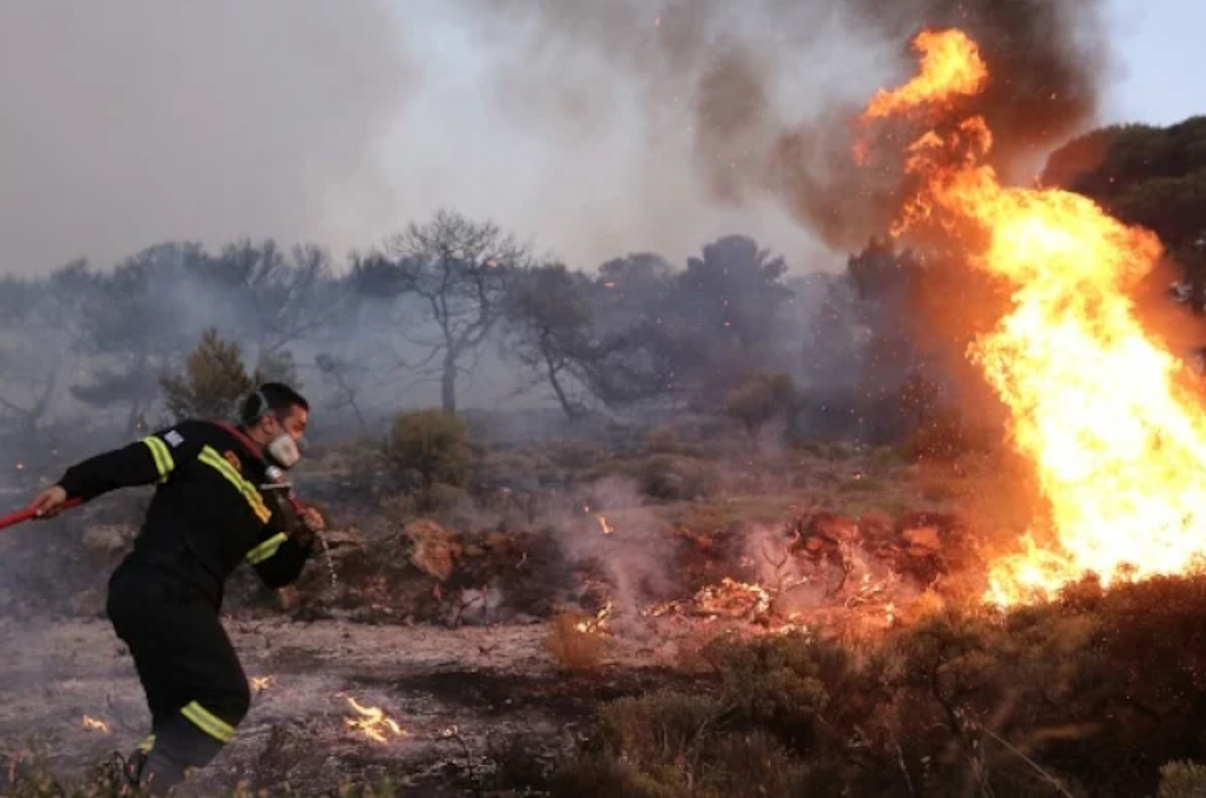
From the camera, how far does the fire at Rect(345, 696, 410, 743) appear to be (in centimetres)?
668

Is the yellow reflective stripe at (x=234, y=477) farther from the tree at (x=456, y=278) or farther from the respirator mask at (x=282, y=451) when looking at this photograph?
the tree at (x=456, y=278)

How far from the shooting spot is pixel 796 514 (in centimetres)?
1423

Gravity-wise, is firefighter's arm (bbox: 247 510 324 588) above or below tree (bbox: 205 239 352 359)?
below

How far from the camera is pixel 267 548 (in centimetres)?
453

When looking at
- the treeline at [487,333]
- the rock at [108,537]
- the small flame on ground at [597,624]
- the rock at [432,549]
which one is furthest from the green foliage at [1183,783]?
the treeline at [487,333]

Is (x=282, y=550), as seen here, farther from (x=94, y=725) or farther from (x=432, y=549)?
(x=432, y=549)

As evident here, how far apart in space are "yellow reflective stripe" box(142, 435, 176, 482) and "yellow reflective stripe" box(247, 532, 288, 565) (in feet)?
1.75

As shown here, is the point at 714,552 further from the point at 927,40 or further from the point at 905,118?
the point at 927,40

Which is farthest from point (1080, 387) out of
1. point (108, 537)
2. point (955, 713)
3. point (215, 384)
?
point (215, 384)

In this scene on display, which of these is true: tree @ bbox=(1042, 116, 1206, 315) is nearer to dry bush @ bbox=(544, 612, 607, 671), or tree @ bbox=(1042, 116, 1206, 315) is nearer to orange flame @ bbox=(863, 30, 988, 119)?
orange flame @ bbox=(863, 30, 988, 119)

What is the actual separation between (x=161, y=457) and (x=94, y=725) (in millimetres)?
3639

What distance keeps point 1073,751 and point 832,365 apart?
27.9m

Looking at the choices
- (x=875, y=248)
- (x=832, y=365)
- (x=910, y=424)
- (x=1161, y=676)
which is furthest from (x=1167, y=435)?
(x=832, y=365)

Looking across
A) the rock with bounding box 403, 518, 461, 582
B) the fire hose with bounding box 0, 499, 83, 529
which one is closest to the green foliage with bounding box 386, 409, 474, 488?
the rock with bounding box 403, 518, 461, 582
